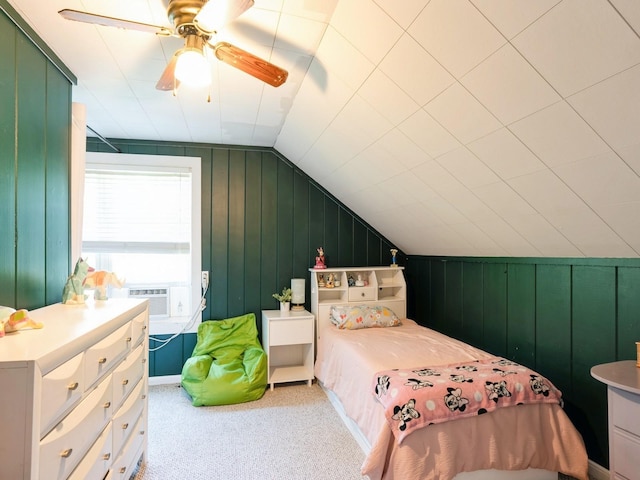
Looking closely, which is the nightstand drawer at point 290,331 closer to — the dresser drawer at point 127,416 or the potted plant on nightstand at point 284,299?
the potted plant on nightstand at point 284,299

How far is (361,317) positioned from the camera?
3.28 meters

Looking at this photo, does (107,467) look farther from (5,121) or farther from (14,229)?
(5,121)

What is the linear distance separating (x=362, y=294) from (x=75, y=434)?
2775 millimetres

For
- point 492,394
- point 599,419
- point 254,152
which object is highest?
point 254,152

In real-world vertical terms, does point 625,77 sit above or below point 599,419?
above

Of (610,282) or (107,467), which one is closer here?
(107,467)

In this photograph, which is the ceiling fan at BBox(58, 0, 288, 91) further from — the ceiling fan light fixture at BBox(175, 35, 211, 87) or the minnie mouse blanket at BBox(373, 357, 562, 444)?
the minnie mouse blanket at BBox(373, 357, 562, 444)

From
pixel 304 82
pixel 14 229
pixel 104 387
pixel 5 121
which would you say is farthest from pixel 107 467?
pixel 304 82

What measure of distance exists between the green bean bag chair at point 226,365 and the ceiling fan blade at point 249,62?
2381 millimetres

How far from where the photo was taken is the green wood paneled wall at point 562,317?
1914 mm

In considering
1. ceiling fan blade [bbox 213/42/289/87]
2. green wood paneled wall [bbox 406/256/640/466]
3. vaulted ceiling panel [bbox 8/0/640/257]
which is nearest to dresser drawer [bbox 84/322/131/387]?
ceiling fan blade [bbox 213/42/289/87]

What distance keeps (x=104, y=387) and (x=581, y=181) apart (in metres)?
2.29

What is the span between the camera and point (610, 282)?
194 cm

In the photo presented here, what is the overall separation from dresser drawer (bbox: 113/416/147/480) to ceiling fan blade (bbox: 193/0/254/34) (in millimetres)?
1935
